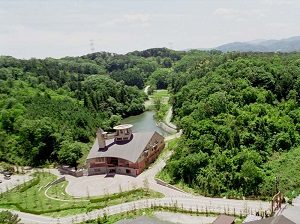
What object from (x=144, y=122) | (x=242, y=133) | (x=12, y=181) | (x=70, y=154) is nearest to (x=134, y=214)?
(x=242, y=133)

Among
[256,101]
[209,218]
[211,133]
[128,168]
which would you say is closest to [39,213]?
[128,168]

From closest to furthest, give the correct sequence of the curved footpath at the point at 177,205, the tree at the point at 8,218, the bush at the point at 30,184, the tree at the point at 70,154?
the curved footpath at the point at 177,205, the tree at the point at 8,218, the bush at the point at 30,184, the tree at the point at 70,154

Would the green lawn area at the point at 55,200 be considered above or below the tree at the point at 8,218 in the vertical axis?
below

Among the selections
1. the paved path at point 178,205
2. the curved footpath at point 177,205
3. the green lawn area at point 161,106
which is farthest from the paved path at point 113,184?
the green lawn area at point 161,106

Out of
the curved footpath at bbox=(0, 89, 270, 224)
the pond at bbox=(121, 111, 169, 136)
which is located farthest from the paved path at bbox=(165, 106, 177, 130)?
the curved footpath at bbox=(0, 89, 270, 224)

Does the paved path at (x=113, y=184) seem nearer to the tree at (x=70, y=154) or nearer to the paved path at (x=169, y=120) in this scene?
the tree at (x=70, y=154)

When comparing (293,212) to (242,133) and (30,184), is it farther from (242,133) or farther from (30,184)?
(30,184)

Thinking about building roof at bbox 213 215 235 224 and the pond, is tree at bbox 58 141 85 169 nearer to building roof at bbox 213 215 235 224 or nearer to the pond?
the pond
